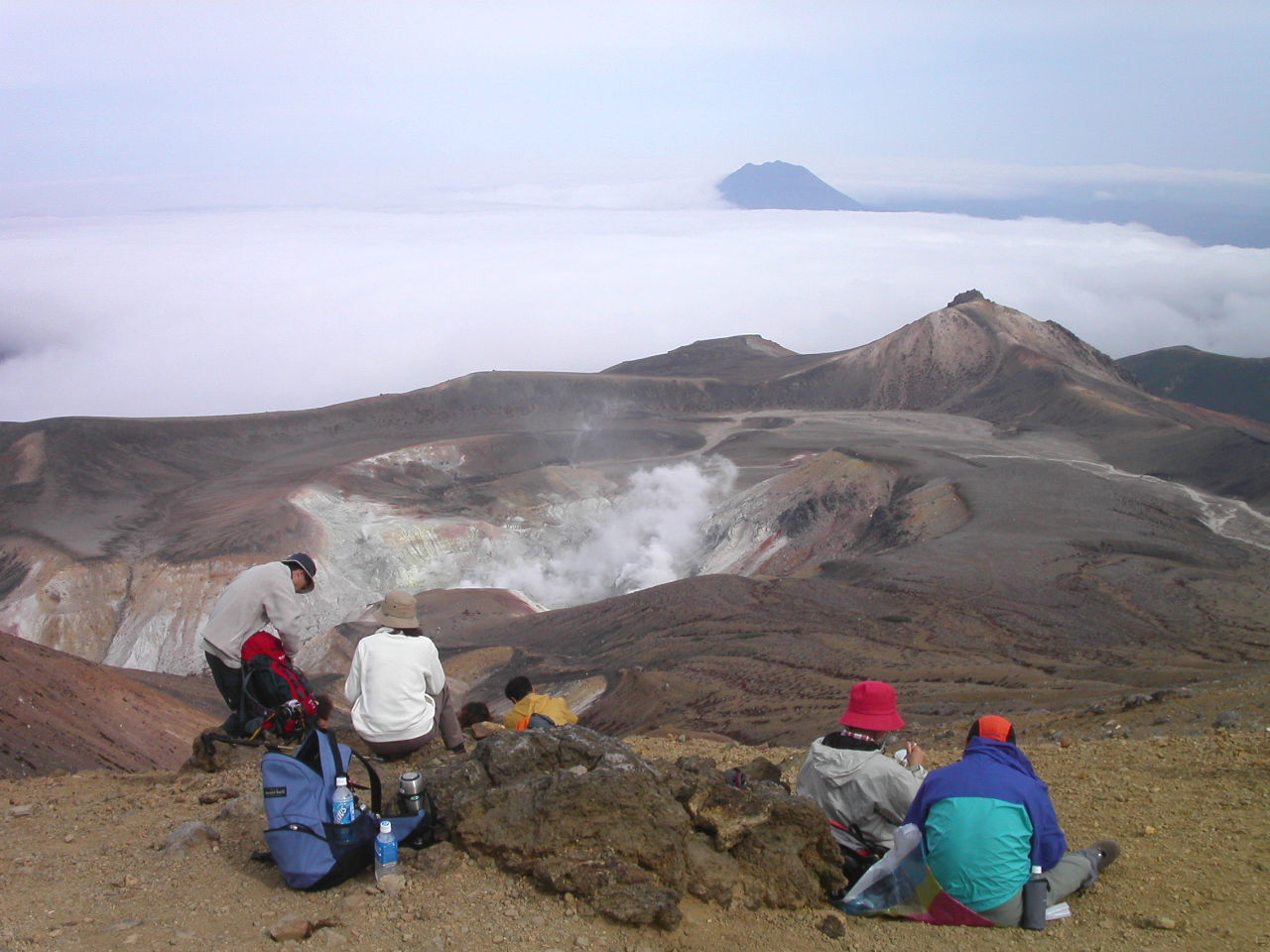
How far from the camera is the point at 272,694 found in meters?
7.88

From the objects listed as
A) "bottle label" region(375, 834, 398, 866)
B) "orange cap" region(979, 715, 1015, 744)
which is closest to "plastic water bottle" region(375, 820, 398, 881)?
"bottle label" region(375, 834, 398, 866)

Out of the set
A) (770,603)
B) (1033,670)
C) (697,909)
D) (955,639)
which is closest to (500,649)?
(770,603)

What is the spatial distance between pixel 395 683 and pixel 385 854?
183 cm

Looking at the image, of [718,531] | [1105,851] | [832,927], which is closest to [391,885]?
[832,927]

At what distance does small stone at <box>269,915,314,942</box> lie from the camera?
4.96 m

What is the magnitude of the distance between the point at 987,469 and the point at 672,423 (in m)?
30.9

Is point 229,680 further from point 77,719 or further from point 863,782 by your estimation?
point 77,719

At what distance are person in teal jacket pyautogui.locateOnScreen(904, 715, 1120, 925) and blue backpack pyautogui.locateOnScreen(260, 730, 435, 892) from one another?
271 centimetres

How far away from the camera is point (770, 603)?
28.1 meters

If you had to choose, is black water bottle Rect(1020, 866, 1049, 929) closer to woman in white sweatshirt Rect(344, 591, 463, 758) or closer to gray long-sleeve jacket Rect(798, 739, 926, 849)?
gray long-sleeve jacket Rect(798, 739, 926, 849)

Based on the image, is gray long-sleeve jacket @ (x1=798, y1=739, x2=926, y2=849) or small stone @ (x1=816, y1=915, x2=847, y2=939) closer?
small stone @ (x1=816, y1=915, x2=847, y2=939)

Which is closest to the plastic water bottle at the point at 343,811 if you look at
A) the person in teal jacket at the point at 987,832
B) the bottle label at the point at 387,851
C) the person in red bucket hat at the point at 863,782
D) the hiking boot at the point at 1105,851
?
the bottle label at the point at 387,851

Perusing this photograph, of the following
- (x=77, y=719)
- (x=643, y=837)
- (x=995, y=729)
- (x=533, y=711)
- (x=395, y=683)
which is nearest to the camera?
(x=643, y=837)

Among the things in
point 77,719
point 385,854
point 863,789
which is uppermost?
point 863,789
